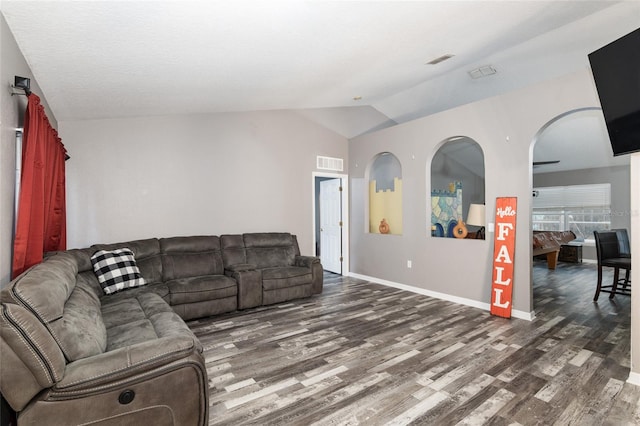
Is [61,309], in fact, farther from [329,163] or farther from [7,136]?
[329,163]

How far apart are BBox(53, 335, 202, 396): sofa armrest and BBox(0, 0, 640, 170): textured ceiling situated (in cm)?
182

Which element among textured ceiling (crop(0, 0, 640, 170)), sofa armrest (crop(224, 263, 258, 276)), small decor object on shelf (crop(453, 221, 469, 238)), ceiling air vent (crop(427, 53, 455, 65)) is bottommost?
sofa armrest (crop(224, 263, 258, 276))

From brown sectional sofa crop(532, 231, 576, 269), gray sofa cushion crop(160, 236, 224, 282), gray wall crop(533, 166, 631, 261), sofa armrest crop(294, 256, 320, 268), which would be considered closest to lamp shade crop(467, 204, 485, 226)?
brown sectional sofa crop(532, 231, 576, 269)

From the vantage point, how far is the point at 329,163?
6.04 metres

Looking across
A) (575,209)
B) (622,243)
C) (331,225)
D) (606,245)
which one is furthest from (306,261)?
(575,209)

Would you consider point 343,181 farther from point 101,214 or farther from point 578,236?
point 578,236

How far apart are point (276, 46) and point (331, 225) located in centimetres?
434

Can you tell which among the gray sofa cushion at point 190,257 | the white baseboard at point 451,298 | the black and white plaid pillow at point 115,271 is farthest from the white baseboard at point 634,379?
the black and white plaid pillow at point 115,271

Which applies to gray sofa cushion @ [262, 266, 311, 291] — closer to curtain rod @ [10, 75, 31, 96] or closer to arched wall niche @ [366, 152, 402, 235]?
arched wall niche @ [366, 152, 402, 235]

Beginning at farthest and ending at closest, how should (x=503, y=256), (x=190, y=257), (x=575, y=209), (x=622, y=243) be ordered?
(x=575, y=209) → (x=622, y=243) → (x=190, y=257) → (x=503, y=256)

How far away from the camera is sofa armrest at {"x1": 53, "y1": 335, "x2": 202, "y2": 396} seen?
4.51 ft

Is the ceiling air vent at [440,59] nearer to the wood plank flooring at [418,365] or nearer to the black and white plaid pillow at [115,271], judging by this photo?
the wood plank flooring at [418,365]

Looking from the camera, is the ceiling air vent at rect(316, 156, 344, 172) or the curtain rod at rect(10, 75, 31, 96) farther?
the ceiling air vent at rect(316, 156, 344, 172)

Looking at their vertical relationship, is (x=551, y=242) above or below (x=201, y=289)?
above
